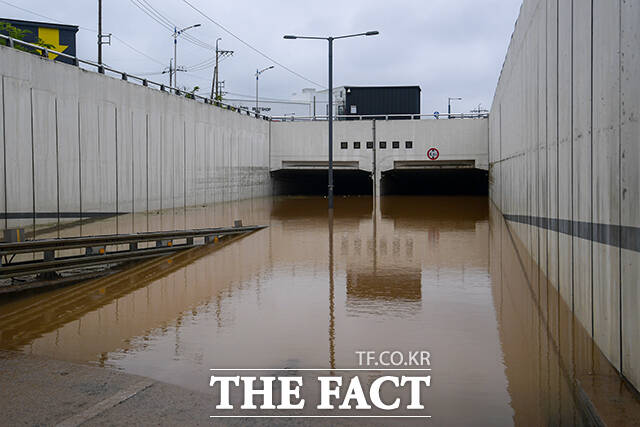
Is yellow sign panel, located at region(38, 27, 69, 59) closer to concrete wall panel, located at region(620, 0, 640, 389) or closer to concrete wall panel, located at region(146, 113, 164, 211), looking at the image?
concrete wall panel, located at region(146, 113, 164, 211)

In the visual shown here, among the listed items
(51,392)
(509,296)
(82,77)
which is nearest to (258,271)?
(509,296)

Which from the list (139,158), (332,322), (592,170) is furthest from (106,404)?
(139,158)

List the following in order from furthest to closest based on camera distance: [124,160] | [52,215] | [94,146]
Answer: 1. [124,160]
2. [94,146]
3. [52,215]

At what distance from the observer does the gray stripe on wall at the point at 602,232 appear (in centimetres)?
547

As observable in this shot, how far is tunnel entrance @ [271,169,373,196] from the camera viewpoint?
5163cm

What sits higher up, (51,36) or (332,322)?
(51,36)

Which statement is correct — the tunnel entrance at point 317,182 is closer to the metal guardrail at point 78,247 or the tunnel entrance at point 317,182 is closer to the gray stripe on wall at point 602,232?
the metal guardrail at point 78,247

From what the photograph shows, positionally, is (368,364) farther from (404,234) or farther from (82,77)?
(82,77)

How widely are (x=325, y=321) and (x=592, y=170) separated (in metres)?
3.77

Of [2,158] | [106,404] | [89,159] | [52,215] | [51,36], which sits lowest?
[106,404]

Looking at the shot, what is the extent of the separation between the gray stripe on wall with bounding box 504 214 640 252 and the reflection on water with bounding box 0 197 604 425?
117 cm

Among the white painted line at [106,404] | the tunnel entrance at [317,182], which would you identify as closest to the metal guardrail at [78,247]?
the white painted line at [106,404]

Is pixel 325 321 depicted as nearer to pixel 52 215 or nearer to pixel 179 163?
pixel 52 215

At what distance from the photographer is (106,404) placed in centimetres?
529
